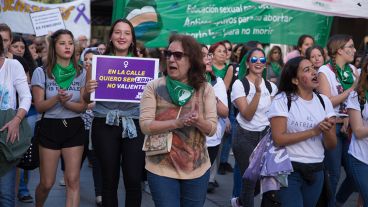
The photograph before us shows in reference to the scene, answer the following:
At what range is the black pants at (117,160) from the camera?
5.89 m

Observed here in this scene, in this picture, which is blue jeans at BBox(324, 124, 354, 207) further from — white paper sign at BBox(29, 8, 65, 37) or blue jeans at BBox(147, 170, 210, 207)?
white paper sign at BBox(29, 8, 65, 37)

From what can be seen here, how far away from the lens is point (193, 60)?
16.4 ft

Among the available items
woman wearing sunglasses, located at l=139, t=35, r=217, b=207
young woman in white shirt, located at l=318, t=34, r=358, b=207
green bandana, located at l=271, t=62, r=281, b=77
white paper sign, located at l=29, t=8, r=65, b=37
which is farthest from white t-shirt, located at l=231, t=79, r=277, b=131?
green bandana, located at l=271, t=62, r=281, b=77

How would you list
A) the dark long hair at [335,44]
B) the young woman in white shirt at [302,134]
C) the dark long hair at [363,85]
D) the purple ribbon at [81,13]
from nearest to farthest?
the young woman in white shirt at [302,134]
the dark long hair at [363,85]
the dark long hair at [335,44]
the purple ribbon at [81,13]

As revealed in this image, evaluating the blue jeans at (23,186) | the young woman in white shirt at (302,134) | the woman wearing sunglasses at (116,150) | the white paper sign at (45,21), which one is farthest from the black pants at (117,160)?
the white paper sign at (45,21)

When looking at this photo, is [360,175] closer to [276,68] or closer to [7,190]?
[7,190]

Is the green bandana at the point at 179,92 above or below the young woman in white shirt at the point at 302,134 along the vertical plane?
above

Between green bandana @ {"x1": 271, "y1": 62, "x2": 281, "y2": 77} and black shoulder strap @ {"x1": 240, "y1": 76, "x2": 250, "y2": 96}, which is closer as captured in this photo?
black shoulder strap @ {"x1": 240, "y1": 76, "x2": 250, "y2": 96}

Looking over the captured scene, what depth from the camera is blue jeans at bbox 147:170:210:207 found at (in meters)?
4.84

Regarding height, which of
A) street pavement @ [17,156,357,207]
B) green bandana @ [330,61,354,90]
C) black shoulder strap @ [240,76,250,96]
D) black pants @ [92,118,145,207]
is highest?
green bandana @ [330,61,354,90]

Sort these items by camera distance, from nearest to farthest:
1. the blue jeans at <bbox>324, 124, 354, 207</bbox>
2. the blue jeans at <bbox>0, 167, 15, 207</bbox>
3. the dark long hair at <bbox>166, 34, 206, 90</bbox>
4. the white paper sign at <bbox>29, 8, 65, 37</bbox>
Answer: the dark long hair at <bbox>166, 34, 206, 90</bbox>, the blue jeans at <bbox>0, 167, 15, 207</bbox>, the blue jeans at <bbox>324, 124, 354, 207</bbox>, the white paper sign at <bbox>29, 8, 65, 37</bbox>

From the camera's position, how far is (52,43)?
21.5 ft

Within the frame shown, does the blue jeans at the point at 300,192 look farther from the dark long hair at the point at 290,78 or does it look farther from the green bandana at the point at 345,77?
the green bandana at the point at 345,77

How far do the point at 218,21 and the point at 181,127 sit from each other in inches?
215
